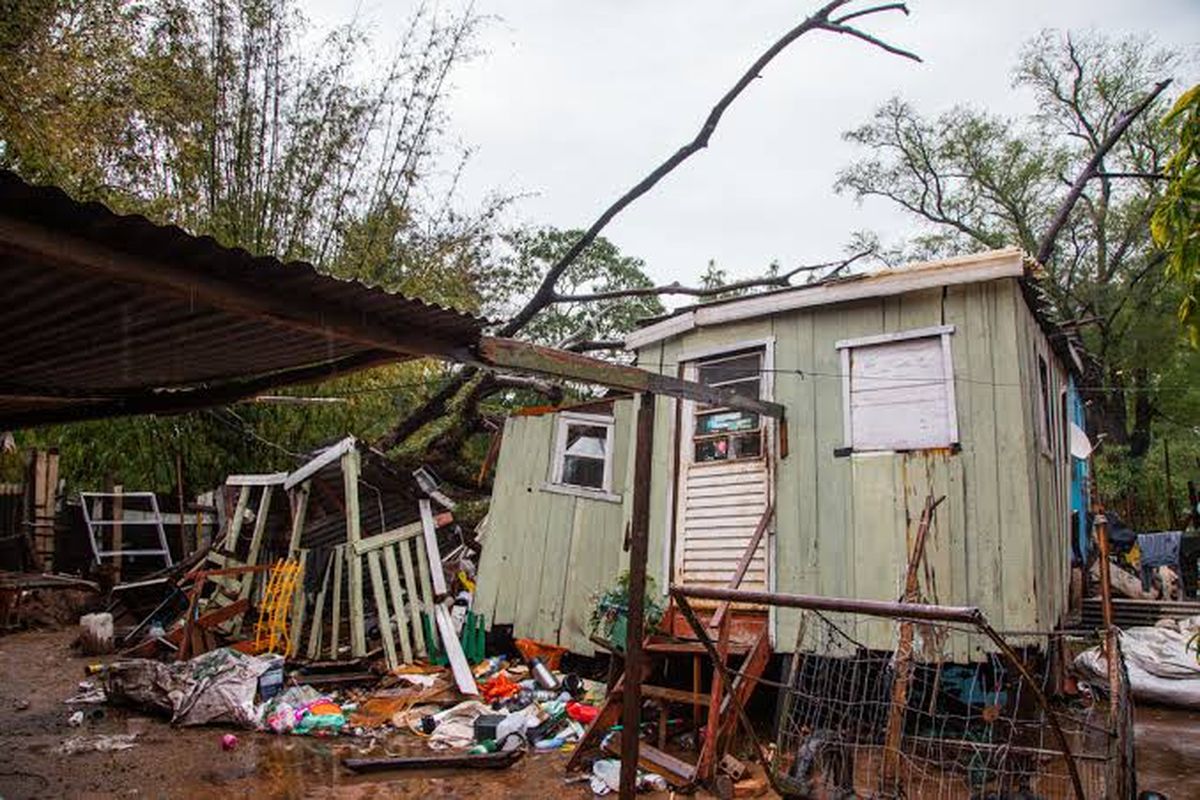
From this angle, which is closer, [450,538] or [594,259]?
[450,538]

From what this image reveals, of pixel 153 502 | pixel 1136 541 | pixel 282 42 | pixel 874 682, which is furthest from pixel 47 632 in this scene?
pixel 1136 541

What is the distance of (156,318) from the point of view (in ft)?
11.5

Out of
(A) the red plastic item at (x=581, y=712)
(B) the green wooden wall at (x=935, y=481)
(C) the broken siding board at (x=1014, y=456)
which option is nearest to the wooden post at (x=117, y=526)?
(A) the red plastic item at (x=581, y=712)

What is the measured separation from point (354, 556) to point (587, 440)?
9.71 feet

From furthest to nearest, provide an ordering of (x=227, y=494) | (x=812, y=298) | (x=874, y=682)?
(x=227, y=494) → (x=812, y=298) → (x=874, y=682)

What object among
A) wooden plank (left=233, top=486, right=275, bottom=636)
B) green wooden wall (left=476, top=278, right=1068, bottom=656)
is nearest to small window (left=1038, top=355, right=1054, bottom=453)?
green wooden wall (left=476, top=278, right=1068, bottom=656)

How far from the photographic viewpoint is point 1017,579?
19.5 feet

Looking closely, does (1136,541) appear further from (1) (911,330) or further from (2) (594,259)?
(2) (594,259)

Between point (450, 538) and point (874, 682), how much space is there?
22.5 ft

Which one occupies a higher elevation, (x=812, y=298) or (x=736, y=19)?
(x=736, y=19)

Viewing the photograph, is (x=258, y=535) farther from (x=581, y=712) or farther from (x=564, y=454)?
(x=581, y=712)

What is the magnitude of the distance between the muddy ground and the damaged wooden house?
4.74ft

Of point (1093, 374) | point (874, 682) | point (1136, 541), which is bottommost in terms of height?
point (874, 682)

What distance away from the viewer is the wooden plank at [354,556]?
320 inches
